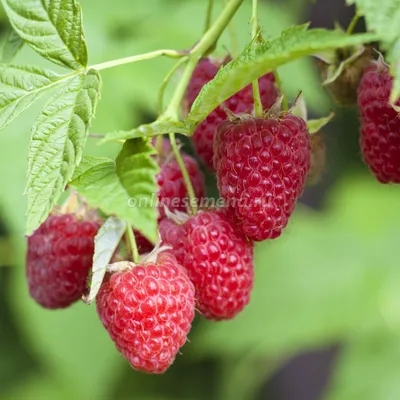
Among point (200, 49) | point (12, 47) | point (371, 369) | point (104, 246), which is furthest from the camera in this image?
point (371, 369)

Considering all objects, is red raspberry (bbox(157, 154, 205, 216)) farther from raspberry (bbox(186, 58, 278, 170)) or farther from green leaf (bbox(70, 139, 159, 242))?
green leaf (bbox(70, 139, 159, 242))

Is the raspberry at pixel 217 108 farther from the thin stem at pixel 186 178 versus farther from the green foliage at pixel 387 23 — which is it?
the green foliage at pixel 387 23

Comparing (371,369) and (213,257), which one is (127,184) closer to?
(213,257)

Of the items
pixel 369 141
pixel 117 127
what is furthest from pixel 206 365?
pixel 369 141

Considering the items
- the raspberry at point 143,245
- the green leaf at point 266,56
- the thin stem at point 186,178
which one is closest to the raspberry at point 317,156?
the thin stem at point 186,178

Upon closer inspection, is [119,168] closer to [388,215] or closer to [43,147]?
[43,147]

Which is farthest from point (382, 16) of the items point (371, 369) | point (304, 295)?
point (304, 295)
